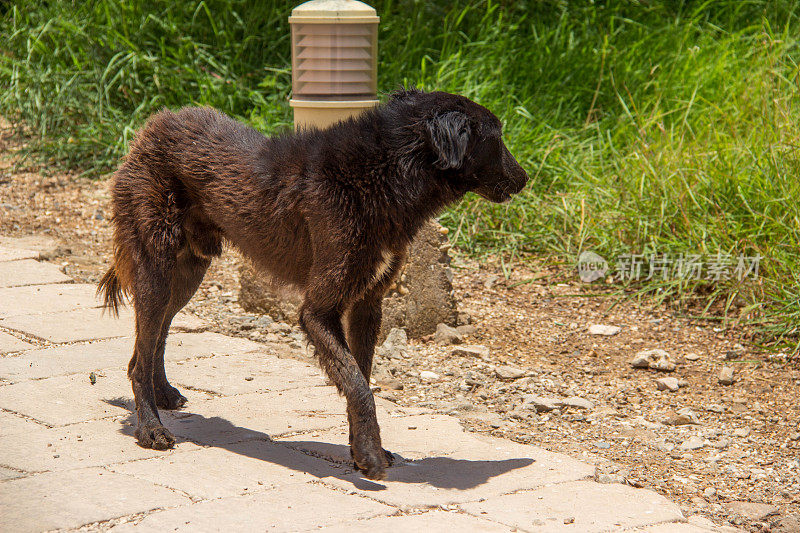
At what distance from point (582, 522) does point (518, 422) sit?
1.14 meters

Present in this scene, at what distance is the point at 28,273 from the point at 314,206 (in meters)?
3.16

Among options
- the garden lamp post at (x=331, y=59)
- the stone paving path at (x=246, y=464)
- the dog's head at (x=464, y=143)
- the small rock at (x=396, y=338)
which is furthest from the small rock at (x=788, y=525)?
the garden lamp post at (x=331, y=59)

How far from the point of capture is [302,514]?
3.08 metres

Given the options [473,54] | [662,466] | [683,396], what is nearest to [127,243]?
[662,466]

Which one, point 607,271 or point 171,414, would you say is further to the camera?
point 607,271

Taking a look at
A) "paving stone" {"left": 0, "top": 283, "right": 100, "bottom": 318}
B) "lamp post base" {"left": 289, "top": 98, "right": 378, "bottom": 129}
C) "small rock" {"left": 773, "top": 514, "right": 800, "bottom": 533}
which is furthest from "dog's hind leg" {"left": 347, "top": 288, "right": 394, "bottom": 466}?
"paving stone" {"left": 0, "top": 283, "right": 100, "bottom": 318}

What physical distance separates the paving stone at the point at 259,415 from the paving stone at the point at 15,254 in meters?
2.64

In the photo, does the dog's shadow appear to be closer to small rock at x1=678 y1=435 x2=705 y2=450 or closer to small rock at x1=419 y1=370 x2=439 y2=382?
small rock at x1=678 y1=435 x2=705 y2=450

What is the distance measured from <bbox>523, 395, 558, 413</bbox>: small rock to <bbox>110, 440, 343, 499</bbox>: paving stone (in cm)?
117

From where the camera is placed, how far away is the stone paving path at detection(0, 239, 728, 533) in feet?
10.0

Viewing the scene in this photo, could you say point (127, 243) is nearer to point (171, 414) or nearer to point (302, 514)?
point (171, 414)

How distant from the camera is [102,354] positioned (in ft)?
15.7

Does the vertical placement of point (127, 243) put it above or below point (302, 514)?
above

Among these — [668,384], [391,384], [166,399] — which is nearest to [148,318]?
[166,399]
